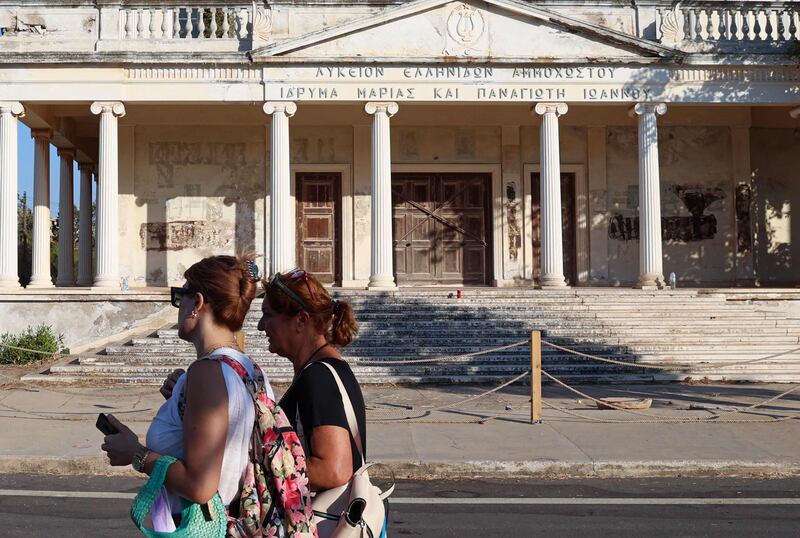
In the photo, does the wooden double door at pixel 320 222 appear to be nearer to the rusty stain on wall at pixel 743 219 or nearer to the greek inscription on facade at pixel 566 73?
the greek inscription on facade at pixel 566 73

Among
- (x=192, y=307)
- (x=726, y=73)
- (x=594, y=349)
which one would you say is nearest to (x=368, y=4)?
(x=726, y=73)

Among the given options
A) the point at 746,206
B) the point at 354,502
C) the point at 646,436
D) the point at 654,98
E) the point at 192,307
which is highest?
the point at 654,98

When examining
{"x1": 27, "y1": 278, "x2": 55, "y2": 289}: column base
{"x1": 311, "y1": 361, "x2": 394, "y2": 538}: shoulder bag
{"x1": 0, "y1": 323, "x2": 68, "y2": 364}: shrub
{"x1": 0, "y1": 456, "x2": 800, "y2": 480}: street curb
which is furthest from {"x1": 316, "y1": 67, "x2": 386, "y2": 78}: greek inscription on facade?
{"x1": 311, "y1": 361, "x2": 394, "y2": 538}: shoulder bag

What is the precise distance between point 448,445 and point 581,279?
1495 cm

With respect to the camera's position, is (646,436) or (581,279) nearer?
(646,436)

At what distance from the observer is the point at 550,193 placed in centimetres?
1936

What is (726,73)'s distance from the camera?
64.4ft

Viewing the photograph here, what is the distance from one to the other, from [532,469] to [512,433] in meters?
1.50

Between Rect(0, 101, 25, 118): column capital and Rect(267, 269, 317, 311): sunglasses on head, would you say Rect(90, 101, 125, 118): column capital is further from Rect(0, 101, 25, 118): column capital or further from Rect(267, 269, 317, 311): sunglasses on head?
Rect(267, 269, 317, 311): sunglasses on head

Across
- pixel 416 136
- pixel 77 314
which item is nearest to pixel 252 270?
pixel 77 314

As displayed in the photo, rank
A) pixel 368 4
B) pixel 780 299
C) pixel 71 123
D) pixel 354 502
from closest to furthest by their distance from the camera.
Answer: pixel 354 502 → pixel 780 299 → pixel 368 4 → pixel 71 123

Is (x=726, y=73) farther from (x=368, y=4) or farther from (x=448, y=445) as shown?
(x=448, y=445)

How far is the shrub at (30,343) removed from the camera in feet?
52.4

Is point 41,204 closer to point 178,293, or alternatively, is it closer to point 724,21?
point 724,21
